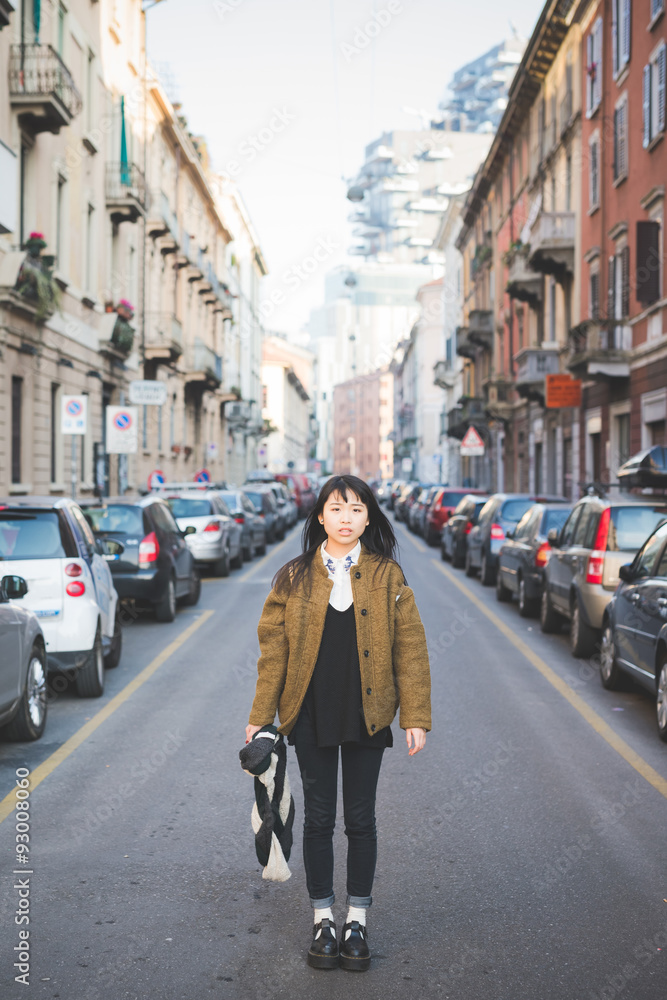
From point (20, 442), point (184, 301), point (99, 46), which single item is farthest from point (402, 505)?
point (20, 442)

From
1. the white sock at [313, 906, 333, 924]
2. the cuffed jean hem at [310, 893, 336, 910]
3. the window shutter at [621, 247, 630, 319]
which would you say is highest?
the window shutter at [621, 247, 630, 319]

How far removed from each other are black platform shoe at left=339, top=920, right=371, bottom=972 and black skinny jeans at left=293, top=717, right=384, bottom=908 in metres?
0.08

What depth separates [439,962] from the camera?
388cm

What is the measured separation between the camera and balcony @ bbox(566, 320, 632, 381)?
25250 mm

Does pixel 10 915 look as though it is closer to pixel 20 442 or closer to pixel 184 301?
pixel 20 442

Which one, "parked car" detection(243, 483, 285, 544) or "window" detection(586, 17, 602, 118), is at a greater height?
"window" detection(586, 17, 602, 118)

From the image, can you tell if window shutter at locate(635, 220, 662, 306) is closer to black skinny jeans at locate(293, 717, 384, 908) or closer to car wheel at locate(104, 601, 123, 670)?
car wheel at locate(104, 601, 123, 670)

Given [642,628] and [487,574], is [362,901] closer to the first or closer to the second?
[642,628]

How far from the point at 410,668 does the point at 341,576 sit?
395 millimetres

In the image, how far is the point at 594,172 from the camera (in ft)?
95.5

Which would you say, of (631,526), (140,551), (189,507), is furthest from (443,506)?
(631,526)

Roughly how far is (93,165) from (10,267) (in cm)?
1002

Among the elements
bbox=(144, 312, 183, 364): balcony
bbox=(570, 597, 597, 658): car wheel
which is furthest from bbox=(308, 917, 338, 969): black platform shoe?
bbox=(144, 312, 183, 364): balcony

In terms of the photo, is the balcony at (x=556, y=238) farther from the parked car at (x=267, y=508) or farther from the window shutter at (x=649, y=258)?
the parked car at (x=267, y=508)
